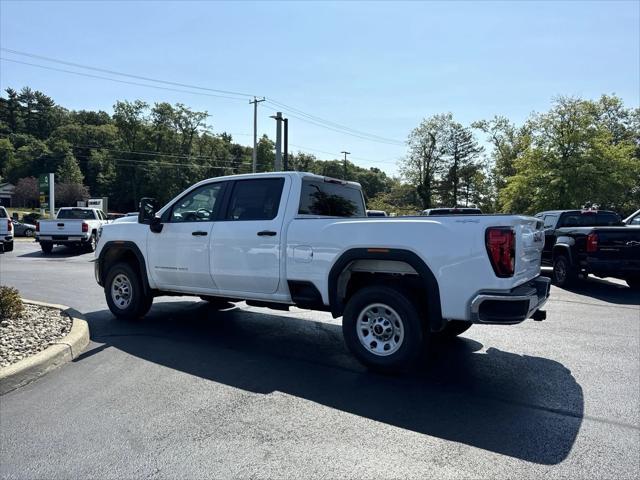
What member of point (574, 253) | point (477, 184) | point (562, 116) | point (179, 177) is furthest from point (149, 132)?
point (574, 253)

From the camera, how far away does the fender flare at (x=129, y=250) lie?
7.08 m

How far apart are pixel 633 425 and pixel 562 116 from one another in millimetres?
35085

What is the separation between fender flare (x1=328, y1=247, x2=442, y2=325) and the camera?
465 cm

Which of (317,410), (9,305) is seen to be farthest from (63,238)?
(317,410)

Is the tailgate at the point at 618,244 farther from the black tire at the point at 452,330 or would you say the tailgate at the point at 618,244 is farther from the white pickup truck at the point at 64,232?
the white pickup truck at the point at 64,232

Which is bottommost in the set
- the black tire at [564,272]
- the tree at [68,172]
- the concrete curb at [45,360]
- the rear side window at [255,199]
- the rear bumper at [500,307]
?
the concrete curb at [45,360]

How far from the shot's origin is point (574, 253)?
37.1ft

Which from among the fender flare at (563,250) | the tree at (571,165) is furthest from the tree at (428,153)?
the fender flare at (563,250)

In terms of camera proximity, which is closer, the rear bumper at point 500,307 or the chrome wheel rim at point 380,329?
the rear bumper at point 500,307

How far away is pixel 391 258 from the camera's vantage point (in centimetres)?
485

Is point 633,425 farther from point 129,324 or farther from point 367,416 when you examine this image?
point 129,324

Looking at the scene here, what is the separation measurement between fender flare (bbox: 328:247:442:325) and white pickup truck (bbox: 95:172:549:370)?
0.03 ft

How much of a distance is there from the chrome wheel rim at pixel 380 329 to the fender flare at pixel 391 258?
1.08 feet

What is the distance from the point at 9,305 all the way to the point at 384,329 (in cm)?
494
